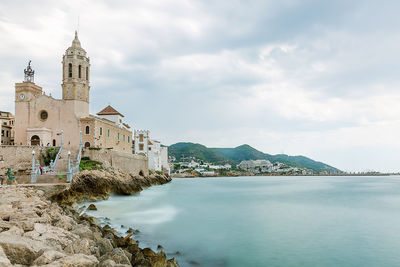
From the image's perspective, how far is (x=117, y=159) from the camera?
32.9m

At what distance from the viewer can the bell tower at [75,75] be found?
32.9 metres

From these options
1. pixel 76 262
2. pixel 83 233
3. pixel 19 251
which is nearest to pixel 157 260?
pixel 83 233

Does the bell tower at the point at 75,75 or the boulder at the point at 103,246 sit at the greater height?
the bell tower at the point at 75,75

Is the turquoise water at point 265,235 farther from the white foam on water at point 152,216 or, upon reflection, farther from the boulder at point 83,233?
the boulder at point 83,233

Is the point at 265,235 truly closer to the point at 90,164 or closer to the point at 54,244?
the point at 54,244

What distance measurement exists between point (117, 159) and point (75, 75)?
10.4 metres

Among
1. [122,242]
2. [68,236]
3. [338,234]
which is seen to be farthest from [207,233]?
[68,236]

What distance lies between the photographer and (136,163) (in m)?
41.0

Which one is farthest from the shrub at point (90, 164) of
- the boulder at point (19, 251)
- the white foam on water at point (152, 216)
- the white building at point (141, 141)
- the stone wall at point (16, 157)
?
the white building at point (141, 141)

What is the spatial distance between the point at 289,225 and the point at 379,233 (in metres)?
4.48

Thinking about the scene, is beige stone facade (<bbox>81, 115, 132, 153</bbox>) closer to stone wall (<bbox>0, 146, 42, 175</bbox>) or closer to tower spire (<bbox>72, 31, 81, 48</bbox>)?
stone wall (<bbox>0, 146, 42, 175</bbox>)

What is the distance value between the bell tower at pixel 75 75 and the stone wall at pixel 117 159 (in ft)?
23.1

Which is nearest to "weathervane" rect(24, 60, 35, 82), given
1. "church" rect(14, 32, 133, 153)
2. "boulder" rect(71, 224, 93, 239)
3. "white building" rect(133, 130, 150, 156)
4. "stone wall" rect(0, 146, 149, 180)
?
"church" rect(14, 32, 133, 153)

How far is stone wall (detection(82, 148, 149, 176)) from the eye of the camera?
97.0ft
